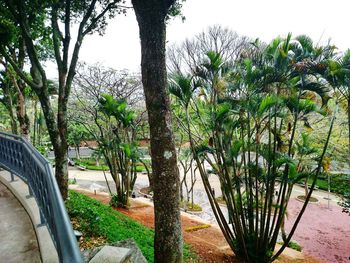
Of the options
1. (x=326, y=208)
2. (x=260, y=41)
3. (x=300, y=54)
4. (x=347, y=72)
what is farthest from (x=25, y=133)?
(x=326, y=208)

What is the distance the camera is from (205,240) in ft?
30.9

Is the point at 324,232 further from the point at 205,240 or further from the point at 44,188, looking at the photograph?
the point at 44,188

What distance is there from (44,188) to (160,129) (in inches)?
70.4

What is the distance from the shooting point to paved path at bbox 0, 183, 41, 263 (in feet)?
8.97

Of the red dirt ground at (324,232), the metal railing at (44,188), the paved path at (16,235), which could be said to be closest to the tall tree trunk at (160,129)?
the metal railing at (44,188)

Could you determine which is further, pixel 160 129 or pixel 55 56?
pixel 55 56

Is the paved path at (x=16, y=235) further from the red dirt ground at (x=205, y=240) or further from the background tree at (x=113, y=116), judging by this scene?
the background tree at (x=113, y=116)

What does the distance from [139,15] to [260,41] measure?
4813mm

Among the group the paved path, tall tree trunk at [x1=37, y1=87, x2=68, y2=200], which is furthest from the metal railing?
tall tree trunk at [x1=37, y1=87, x2=68, y2=200]

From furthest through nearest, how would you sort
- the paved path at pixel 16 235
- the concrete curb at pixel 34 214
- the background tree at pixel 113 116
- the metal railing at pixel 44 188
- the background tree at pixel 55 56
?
the background tree at pixel 113 116, the background tree at pixel 55 56, the paved path at pixel 16 235, the concrete curb at pixel 34 214, the metal railing at pixel 44 188

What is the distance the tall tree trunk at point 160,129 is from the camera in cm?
384

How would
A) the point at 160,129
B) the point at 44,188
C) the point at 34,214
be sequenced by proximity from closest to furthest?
the point at 44,188 < the point at 34,214 < the point at 160,129

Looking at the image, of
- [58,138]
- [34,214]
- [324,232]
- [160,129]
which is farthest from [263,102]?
[324,232]

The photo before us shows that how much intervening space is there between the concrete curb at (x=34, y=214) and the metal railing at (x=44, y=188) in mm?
140
